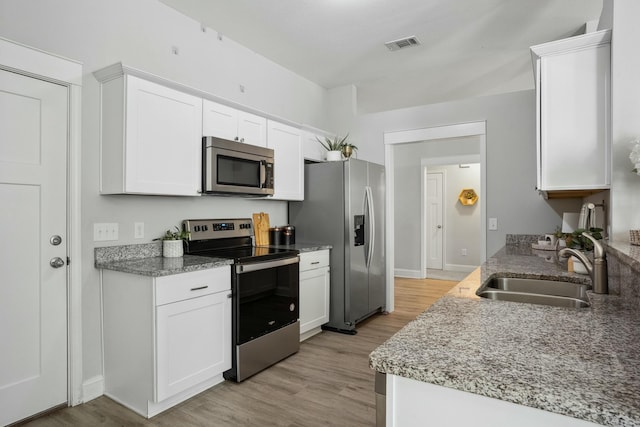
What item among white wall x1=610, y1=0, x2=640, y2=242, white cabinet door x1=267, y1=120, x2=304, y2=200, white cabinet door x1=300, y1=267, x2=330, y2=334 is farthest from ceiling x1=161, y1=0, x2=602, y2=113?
white cabinet door x1=300, y1=267, x2=330, y2=334

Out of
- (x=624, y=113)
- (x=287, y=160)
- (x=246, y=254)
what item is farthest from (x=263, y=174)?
(x=624, y=113)

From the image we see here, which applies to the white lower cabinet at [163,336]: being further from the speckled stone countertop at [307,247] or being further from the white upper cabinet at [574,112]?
the white upper cabinet at [574,112]

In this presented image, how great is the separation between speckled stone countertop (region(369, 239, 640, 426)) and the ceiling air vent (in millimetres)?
2837

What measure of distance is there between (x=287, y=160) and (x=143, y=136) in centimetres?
148

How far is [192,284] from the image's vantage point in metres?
2.29

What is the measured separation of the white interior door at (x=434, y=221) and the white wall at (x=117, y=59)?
5.02 m

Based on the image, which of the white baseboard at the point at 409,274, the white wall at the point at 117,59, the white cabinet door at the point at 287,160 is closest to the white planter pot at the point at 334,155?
the white cabinet door at the point at 287,160

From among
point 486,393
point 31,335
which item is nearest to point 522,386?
point 486,393

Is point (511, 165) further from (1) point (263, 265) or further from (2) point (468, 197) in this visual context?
(2) point (468, 197)

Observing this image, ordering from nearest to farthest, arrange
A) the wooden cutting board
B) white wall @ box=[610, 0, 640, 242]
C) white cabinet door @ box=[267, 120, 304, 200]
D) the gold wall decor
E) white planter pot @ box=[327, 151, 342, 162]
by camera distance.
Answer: white wall @ box=[610, 0, 640, 242] < white cabinet door @ box=[267, 120, 304, 200] < the wooden cutting board < white planter pot @ box=[327, 151, 342, 162] < the gold wall decor

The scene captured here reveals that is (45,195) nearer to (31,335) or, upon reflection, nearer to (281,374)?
(31,335)

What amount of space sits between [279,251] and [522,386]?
2.43 meters

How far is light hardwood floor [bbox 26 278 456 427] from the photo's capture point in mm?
2109

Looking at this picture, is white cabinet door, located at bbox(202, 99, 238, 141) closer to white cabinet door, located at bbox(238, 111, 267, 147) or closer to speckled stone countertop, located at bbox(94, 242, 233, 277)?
white cabinet door, located at bbox(238, 111, 267, 147)
